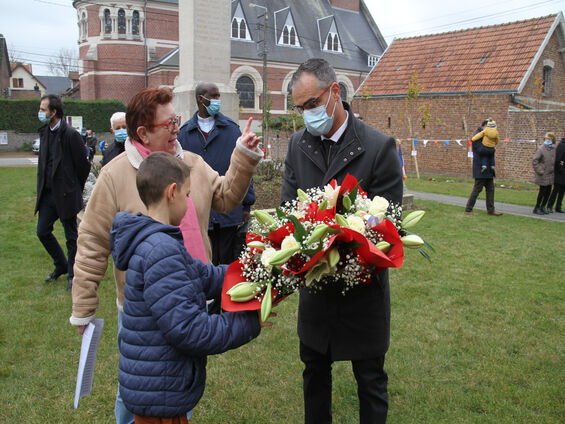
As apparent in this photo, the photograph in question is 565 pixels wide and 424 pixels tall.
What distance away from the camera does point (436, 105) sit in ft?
75.9

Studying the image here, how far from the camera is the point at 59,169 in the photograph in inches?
232

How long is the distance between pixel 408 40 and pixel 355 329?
26.7m

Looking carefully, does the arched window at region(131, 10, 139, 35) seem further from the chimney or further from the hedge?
the chimney

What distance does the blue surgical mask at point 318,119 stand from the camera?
2822mm

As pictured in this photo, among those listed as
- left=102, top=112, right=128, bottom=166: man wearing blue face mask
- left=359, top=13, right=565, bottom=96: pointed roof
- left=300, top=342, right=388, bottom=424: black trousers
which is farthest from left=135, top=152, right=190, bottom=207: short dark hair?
left=359, top=13, right=565, bottom=96: pointed roof

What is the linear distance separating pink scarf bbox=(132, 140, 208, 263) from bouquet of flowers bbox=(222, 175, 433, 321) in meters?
0.45

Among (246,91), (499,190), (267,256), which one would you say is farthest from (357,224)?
(246,91)

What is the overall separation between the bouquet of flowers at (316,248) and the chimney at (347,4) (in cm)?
5631

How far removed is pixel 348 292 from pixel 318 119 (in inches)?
40.3

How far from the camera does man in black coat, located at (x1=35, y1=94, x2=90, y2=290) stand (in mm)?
5855

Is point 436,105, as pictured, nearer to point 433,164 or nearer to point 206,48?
point 433,164

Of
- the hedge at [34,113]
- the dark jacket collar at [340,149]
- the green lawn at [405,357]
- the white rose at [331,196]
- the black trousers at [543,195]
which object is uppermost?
the hedge at [34,113]

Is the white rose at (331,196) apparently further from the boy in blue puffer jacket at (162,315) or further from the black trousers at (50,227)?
the black trousers at (50,227)

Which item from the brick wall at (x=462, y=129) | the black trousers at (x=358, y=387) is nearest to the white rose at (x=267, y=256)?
the black trousers at (x=358, y=387)
